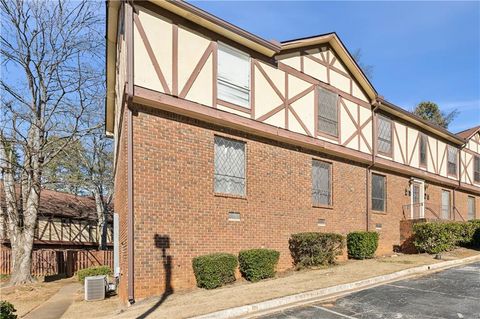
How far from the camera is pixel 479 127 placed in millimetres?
28141

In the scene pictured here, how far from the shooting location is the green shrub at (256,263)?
1154cm

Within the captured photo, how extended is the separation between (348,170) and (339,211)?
6.16ft

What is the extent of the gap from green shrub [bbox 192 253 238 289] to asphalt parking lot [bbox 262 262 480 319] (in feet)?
9.35

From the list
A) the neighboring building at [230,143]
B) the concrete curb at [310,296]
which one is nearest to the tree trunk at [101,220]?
the neighboring building at [230,143]

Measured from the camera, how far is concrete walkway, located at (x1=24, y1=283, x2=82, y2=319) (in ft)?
36.6

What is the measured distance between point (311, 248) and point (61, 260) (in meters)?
16.2

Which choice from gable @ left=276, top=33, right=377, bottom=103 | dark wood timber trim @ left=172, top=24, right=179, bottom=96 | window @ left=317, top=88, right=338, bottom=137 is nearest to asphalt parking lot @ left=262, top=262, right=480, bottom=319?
dark wood timber trim @ left=172, top=24, right=179, bottom=96

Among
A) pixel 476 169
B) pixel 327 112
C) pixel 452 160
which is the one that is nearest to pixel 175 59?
pixel 327 112

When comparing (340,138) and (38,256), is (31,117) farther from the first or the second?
(340,138)

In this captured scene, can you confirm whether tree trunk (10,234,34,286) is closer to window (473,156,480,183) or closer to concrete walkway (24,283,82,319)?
concrete walkway (24,283,82,319)

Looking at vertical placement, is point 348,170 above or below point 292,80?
below

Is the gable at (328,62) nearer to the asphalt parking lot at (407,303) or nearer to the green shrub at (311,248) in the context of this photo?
the green shrub at (311,248)

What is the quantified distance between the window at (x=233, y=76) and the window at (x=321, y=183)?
411cm

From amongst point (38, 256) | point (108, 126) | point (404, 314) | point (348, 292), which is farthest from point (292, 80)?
point (38, 256)
